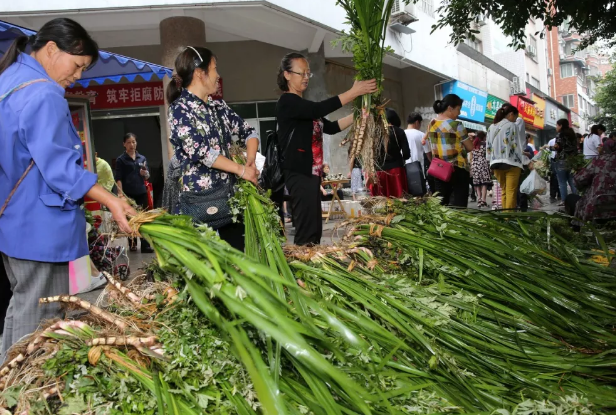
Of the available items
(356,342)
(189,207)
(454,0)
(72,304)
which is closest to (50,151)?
(72,304)

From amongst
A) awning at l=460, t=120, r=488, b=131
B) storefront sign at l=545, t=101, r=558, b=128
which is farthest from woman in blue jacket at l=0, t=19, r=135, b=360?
storefront sign at l=545, t=101, r=558, b=128

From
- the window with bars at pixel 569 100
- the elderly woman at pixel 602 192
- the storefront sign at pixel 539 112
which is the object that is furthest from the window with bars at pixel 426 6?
the window with bars at pixel 569 100

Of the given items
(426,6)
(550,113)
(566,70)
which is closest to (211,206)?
(426,6)

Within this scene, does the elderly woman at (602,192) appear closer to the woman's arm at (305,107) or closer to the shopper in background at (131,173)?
the woman's arm at (305,107)

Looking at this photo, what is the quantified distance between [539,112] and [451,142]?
27.9 meters

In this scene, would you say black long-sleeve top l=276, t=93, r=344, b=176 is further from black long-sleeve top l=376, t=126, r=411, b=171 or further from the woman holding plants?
the woman holding plants

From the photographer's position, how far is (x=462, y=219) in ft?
10.0

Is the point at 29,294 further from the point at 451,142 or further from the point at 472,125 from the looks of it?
the point at 472,125

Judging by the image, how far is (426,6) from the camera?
56.7ft

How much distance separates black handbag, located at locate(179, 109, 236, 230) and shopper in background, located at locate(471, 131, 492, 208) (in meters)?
9.31

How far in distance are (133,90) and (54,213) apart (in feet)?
35.8

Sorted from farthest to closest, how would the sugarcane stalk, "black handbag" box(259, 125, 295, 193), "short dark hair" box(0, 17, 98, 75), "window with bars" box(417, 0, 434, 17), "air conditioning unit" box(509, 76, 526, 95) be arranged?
"air conditioning unit" box(509, 76, 526, 95)
"window with bars" box(417, 0, 434, 17)
"black handbag" box(259, 125, 295, 193)
"short dark hair" box(0, 17, 98, 75)
the sugarcane stalk

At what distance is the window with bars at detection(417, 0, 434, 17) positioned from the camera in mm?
16828

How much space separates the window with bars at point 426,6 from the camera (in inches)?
663
